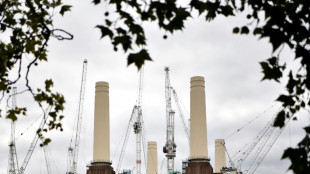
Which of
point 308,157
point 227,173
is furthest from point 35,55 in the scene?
point 227,173

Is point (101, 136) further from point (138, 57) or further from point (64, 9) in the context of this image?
point (138, 57)

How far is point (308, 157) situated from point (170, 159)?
488 feet

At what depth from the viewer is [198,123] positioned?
114m

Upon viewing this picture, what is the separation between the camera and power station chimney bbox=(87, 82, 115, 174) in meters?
118

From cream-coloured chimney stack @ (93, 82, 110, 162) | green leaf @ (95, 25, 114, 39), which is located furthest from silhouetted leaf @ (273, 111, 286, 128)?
cream-coloured chimney stack @ (93, 82, 110, 162)

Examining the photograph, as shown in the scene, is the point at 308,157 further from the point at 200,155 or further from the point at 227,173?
the point at 227,173

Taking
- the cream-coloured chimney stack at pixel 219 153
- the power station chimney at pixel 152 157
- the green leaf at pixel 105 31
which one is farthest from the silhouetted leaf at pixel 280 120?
the power station chimney at pixel 152 157

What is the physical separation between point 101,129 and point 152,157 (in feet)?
179

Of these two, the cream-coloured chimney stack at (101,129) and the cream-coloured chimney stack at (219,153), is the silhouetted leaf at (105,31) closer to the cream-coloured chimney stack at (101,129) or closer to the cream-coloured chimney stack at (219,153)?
the cream-coloured chimney stack at (101,129)

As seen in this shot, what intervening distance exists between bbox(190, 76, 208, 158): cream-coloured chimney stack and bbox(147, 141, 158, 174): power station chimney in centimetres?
5017

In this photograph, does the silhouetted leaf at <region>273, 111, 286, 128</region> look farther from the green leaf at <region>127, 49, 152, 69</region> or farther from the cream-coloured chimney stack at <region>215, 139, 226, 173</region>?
the cream-coloured chimney stack at <region>215, 139, 226, 173</region>

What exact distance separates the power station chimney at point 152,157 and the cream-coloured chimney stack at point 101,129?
4752 cm

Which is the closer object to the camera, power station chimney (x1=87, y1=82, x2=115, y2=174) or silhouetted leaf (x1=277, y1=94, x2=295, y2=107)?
silhouetted leaf (x1=277, y1=94, x2=295, y2=107)

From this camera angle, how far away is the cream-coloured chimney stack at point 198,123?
115m
